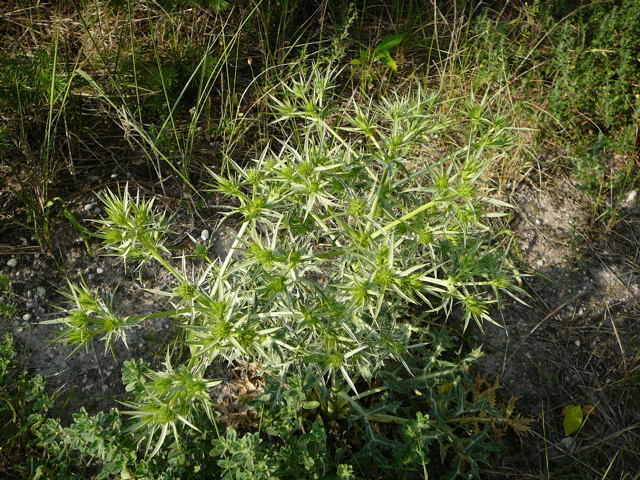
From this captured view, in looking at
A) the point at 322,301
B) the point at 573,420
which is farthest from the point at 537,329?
the point at 322,301

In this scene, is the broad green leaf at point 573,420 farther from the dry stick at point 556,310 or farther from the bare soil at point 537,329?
the dry stick at point 556,310

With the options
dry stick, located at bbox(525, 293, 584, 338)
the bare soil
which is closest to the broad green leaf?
the bare soil

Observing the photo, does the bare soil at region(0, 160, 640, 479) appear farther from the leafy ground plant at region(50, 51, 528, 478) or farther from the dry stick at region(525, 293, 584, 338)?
the leafy ground plant at region(50, 51, 528, 478)

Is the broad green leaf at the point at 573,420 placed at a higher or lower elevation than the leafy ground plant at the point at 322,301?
lower

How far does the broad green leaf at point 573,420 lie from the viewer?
7.47ft

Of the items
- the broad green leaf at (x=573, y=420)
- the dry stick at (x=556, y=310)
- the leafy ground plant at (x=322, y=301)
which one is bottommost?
the broad green leaf at (x=573, y=420)

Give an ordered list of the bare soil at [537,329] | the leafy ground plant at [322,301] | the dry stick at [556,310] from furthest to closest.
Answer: the dry stick at [556,310]
the bare soil at [537,329]
the leafy ground plant at [322,301]

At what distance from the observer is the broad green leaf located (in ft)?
7.47

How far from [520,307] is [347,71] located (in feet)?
5.37

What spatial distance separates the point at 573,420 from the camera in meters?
2.28

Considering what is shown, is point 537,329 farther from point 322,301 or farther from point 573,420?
point 322,301

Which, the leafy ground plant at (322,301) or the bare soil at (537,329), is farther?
the bare soil at (537,329)

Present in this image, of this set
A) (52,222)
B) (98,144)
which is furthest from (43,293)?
(98,144)

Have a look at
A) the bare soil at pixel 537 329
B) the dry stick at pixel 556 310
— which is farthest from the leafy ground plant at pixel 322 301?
the dry stick at pixel 556 310
